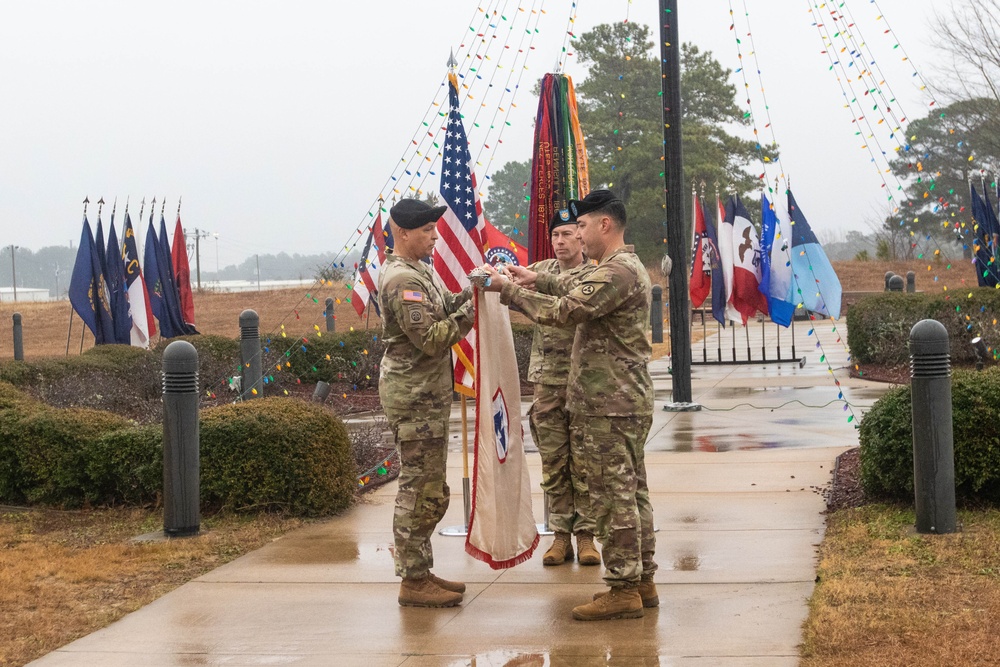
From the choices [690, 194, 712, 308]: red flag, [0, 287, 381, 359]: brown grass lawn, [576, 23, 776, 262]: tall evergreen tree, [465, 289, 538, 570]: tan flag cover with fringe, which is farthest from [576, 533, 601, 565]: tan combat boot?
[576, 23, 776, 262]: tall evergreen tree

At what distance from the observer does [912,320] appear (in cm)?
1609

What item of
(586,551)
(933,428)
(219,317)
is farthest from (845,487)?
(219,317)

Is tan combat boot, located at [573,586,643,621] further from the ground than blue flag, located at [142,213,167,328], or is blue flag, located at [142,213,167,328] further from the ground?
blue flag, located at [142,213,167,328]

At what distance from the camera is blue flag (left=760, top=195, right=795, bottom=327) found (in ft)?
58.2

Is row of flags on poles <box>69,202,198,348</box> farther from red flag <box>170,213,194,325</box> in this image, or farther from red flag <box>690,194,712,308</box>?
red flag <box>690,194,712,308</box>

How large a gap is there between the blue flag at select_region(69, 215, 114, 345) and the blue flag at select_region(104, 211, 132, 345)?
0.14m

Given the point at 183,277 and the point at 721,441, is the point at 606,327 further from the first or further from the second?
the point at 183,277

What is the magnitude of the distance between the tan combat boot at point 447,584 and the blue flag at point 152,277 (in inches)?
571

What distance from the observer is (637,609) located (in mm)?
5094

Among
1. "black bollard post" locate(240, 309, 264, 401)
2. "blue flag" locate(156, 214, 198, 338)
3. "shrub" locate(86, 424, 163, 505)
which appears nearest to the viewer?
"shrub" locate(86, 424, 163, 505)

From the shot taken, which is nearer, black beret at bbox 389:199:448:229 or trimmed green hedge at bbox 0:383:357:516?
black beret at bbox 389:199:448:229

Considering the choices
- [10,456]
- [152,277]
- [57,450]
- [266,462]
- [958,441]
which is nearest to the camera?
[958,441]

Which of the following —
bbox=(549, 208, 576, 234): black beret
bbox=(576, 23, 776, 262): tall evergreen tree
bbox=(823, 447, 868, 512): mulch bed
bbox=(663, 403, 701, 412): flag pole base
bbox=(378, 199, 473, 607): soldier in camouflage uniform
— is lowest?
bbox=(823, 447, 868, 512): mulch bed

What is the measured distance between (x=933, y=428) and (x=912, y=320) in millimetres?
10676
